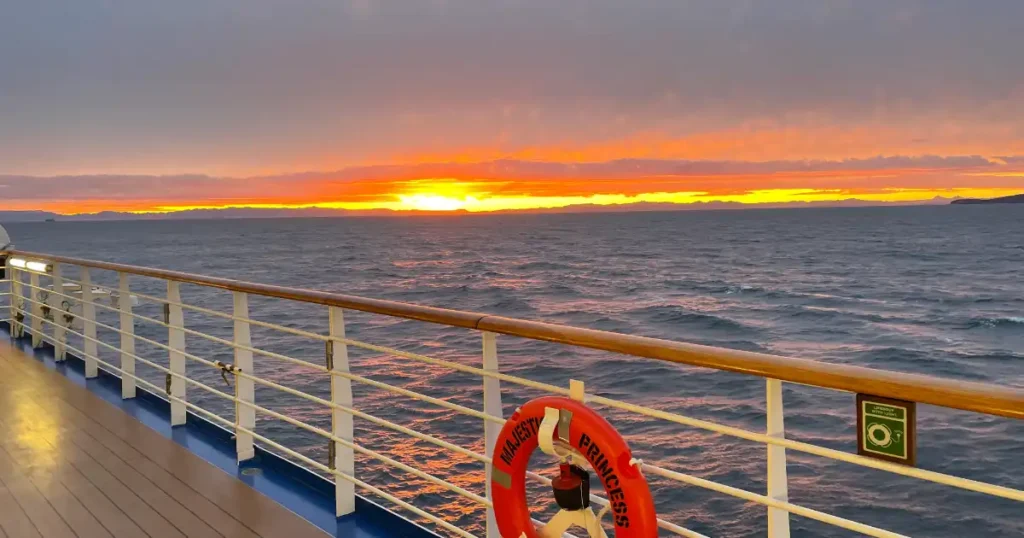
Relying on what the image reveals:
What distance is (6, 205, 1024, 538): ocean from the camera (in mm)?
7773

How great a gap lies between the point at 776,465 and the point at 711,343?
17.0 metres

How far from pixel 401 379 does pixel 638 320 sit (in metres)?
10.4

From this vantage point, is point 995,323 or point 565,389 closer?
point 565,389

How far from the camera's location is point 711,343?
58.0 ft

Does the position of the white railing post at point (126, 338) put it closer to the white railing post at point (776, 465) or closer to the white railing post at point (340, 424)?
the white railing post at point (340, 424)

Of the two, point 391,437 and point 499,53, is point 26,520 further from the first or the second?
point 499,53

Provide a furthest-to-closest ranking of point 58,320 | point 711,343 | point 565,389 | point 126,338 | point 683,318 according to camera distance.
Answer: point 683,318
point 711,343
point 58,320
point 126,338
point 565,389

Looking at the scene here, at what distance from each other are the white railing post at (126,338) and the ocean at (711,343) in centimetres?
336

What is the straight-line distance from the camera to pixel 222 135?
63.3ft

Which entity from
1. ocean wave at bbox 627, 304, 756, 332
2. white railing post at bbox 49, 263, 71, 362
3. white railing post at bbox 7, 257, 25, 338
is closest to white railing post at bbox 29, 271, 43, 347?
white railing post at bbox 7, 257, 25, 338

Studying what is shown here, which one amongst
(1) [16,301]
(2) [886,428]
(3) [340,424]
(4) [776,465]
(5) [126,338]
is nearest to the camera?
(2) [886,428]

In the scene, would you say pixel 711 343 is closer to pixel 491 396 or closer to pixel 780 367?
pixel 491 396

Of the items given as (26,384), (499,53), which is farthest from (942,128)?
(26,384)

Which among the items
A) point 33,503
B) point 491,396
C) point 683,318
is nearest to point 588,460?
point 491,396
